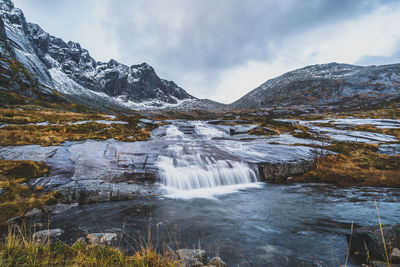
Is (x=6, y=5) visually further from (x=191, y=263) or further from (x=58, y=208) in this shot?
(x=191, y=263)

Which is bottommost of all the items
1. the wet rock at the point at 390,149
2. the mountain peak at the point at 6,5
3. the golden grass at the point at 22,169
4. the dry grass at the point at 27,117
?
the wet rock at the point at 390,149

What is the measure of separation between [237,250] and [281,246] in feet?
4.95

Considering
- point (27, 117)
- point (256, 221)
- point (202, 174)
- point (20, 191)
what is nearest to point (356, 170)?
point (256, 221)

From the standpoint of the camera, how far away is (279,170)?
1309cm

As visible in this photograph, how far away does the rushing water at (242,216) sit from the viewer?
A: 5.31 m

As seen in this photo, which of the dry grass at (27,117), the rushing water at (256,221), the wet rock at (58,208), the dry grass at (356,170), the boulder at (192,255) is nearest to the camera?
the boulder at (192,255)

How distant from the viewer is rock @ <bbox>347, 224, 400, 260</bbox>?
387 centimetres

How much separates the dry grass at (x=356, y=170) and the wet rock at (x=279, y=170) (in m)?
0.56

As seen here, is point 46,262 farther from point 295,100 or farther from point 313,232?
point 295,100

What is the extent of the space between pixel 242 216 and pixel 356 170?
35.8ft

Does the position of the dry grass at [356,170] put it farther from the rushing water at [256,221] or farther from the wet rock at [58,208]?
the wet rock at [58,208]

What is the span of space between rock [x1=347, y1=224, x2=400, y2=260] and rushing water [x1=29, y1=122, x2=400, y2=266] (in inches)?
14.6

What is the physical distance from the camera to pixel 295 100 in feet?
462

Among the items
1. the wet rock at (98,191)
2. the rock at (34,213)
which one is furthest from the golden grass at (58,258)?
the wet rock at (98,191)
